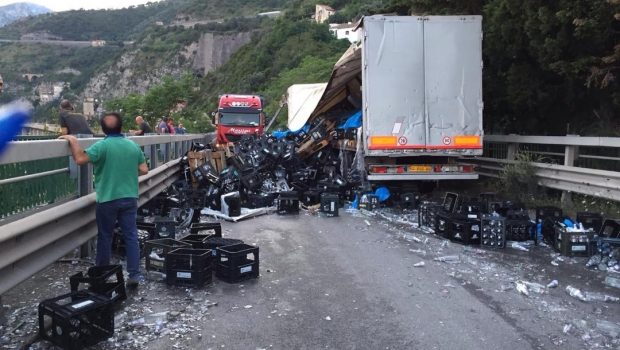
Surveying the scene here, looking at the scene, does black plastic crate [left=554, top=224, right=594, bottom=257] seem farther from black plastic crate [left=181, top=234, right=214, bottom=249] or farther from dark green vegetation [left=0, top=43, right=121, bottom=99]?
dark green vegetation [left=0, top=43, right=121, bottom=99]

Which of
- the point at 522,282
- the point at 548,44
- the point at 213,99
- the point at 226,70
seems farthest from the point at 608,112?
the point at 226,70

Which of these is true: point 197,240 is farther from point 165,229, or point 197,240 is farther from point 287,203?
point 287,203

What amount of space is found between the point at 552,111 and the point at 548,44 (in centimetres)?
304

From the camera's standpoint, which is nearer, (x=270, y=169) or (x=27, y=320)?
(x=27, y=320)

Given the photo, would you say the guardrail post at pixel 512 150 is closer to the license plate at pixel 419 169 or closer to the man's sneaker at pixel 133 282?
the license plate at pixel 419 169

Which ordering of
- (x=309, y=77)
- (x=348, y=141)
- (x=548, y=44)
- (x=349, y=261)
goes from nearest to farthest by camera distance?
1. (x=349, y=261)
2. (x=548, y=44)
3. (x=348, y=141)
4. (x=309, y=77)

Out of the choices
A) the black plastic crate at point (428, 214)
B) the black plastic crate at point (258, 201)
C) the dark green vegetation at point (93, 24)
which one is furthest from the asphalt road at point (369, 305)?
the dark green vegetation at point (93, 24)

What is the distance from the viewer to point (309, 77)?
5066 centimetres

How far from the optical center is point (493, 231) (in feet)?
26.6

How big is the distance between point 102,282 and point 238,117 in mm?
21574

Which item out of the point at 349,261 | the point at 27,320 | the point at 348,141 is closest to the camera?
the point at 27,320

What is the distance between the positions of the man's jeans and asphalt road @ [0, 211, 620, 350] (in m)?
0.37

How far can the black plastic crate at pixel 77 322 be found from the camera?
4207 mm

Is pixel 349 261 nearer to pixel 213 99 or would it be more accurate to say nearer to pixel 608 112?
pixel 608 112
